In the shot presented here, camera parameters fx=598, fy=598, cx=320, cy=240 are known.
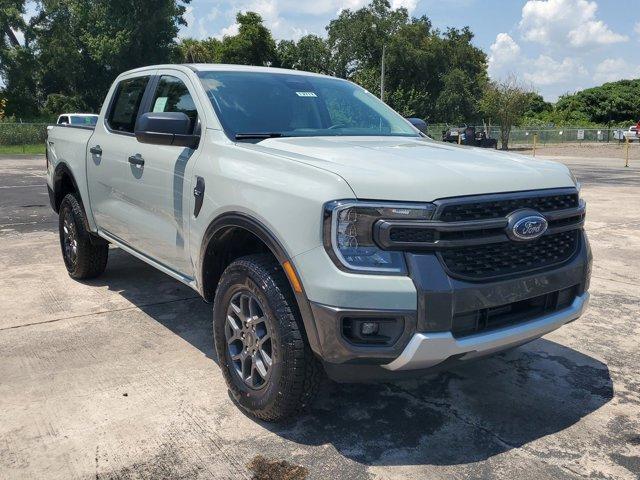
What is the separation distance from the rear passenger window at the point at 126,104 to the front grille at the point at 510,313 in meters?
3.02

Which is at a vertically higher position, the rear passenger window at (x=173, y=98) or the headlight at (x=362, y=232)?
the rear passenger window at (x=173, y=98)

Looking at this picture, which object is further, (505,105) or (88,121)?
(505,105)

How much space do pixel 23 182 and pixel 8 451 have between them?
559 inches

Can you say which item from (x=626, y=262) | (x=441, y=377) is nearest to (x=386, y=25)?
(x=626, y=262)

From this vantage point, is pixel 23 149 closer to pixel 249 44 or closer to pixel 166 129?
pixel 249 44

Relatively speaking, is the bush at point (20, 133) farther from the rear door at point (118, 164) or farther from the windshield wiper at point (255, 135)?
the windshield wiper at point (255, 135)

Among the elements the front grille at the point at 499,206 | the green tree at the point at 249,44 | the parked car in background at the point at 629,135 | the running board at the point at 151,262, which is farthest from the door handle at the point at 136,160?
the green tree at the point at 249,44

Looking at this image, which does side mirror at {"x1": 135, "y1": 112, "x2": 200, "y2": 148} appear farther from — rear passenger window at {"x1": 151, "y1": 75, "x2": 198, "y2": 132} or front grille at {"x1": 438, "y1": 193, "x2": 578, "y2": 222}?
front grille at {"x1": 438, "y1": 193, "x2": 578, "y2": 222}

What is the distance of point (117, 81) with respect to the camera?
203 inches

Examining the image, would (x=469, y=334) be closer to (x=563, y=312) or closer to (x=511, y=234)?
(x=511, y=234)

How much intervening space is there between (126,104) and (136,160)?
0.84 meters

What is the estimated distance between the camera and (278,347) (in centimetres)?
282

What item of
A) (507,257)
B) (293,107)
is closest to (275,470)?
(507,257)

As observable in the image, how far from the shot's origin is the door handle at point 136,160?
4153 millimetres
